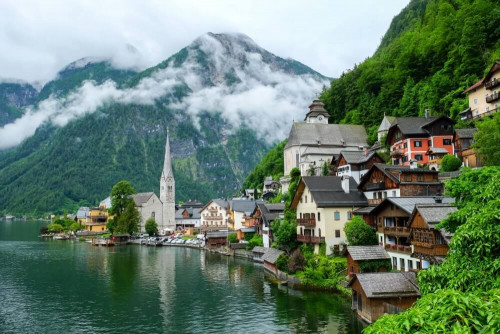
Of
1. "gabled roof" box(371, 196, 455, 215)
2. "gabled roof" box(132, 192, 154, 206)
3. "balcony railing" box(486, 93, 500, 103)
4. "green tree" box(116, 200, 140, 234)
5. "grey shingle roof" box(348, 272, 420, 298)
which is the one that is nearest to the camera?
"grey shingle roof" box(348, 272, 420, 298)

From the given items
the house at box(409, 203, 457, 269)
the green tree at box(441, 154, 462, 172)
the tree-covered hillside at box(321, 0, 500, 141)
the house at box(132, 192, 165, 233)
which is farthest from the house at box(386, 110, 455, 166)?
the house at box(132, 192, 165, 233)

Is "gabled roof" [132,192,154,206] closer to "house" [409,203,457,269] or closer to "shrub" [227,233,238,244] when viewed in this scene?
"shrub" [227,233,238,244]

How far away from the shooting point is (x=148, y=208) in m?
136

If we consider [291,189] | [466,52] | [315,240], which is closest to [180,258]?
[291,189]

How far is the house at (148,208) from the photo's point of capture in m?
134

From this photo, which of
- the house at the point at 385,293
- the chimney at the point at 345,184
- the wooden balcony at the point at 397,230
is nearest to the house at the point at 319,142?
the chimney at the point at 345,184

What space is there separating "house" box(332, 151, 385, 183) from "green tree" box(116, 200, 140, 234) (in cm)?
7204

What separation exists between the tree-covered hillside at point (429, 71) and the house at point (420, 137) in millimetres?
8862

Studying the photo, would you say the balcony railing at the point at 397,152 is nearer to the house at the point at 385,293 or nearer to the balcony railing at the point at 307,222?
the balcony railing at the point at 307,222

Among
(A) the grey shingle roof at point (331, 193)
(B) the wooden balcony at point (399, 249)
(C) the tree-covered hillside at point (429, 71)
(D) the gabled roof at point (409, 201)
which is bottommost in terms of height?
(B) the wooden balcony at point (399, 249)

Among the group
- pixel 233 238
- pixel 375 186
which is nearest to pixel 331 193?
pixel 375 186

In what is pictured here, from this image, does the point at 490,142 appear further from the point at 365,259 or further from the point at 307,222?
the point at 307,222

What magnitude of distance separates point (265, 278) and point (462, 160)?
1282 inches

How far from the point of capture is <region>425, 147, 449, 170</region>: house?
195 feet
